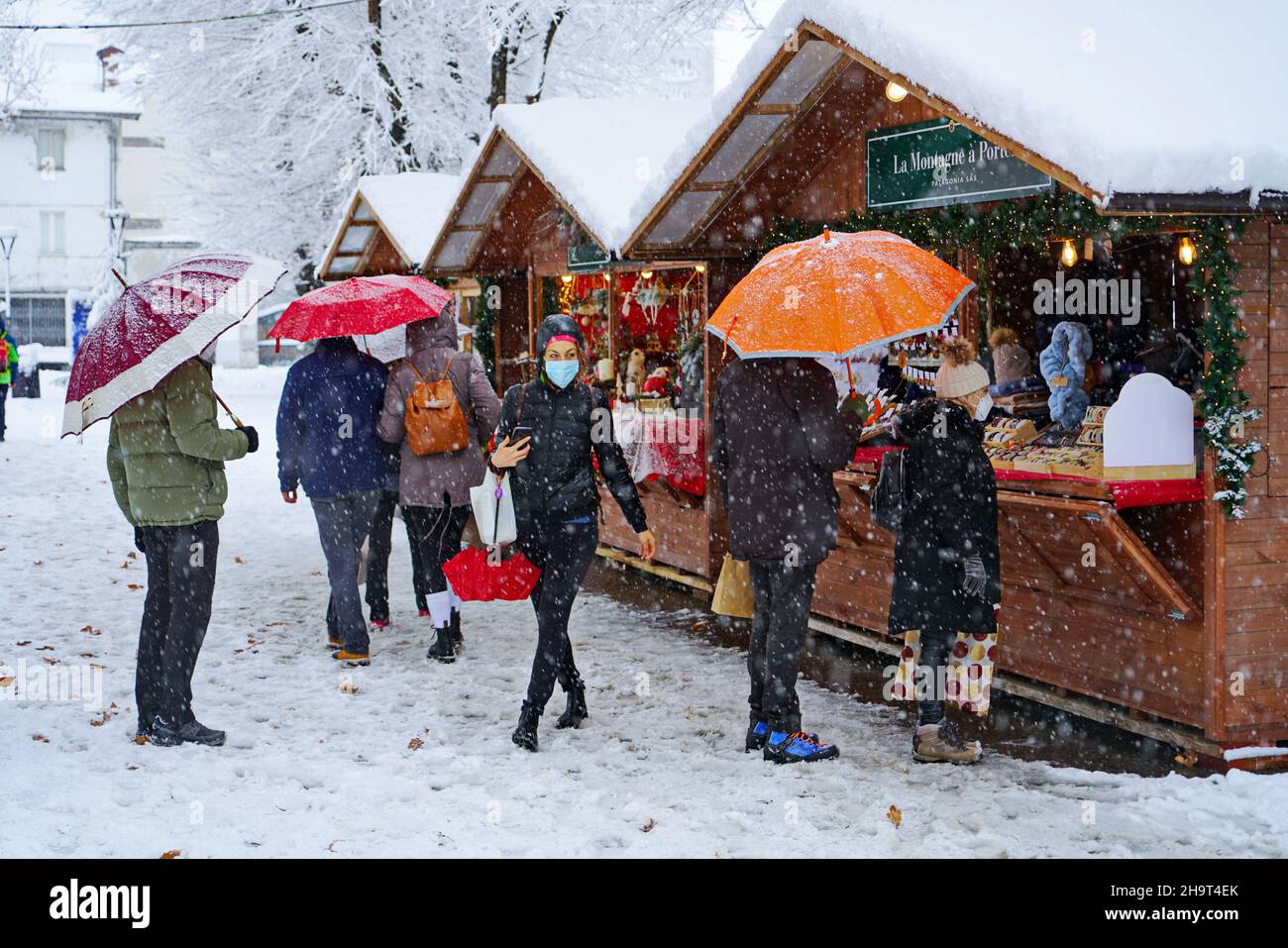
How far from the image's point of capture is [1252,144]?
5832 mm

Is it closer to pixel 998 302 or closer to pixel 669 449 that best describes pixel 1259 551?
pixel 998 302

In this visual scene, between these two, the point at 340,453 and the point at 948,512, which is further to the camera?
the point at 340,453

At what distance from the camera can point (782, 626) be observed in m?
6.43

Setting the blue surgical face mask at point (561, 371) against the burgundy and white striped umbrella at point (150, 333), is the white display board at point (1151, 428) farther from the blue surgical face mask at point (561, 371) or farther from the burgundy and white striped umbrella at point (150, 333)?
the burgundy and white striped umbrella at point (150, 333)

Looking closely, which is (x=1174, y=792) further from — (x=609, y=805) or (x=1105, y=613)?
(x=609, y=805)

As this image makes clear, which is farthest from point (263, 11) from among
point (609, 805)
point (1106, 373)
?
point (609, 805)

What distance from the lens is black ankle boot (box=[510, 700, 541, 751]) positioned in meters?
6.76

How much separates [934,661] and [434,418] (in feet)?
11.4

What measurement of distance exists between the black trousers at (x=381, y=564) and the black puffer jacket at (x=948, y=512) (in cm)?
404

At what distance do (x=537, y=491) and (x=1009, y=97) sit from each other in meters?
Answer: 2.69

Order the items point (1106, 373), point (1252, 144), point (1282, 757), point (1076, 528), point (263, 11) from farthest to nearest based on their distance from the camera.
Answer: point (263, 11)
point (1106, 373)
point (1076, 528)
point (1282, 757)
point (1252, 144)

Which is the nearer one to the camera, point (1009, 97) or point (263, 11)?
point (1009, 97)

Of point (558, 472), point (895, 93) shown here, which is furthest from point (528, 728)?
point (895, 93)

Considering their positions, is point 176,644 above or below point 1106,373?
below
